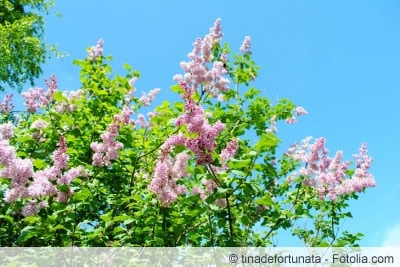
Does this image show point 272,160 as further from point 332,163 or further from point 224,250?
point 224,250

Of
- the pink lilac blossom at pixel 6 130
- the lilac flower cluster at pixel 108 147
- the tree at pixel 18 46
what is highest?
the tree at pixel 18 46

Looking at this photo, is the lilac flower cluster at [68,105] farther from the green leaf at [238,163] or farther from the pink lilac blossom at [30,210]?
the green leaf at [238,163]

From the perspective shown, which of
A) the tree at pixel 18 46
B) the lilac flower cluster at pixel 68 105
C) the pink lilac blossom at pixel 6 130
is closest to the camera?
the pink lilac blossom at pixel 6 130

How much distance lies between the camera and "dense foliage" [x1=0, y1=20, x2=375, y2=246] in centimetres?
347

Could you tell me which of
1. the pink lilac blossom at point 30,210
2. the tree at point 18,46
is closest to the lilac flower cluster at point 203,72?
the pink lilac blossom at point 30,210

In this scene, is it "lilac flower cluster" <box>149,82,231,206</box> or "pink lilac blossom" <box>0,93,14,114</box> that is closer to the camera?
"lilac flower cluster" <box>149,82,231,206</box>

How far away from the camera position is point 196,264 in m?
4.41

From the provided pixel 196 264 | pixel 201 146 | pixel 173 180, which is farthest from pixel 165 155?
pixel 196 264

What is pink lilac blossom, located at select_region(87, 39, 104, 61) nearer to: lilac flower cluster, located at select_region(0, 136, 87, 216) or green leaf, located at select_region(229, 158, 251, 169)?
lilac flower cluster, located at select_region(0, 136, 87, 216)

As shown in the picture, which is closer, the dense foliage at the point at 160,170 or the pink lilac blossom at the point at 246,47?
the dense foliage at the point at 160,170

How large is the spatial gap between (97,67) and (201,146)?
416 cm

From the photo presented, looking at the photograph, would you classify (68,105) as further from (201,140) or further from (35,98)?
(201,140)

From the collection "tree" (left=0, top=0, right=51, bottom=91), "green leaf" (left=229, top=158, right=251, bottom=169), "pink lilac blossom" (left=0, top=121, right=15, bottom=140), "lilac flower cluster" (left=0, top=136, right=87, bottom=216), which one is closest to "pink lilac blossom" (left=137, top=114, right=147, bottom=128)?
"pink lilac blossom" (left=0, top=121, right=15, bottom=140)

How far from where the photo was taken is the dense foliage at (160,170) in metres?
3.47
